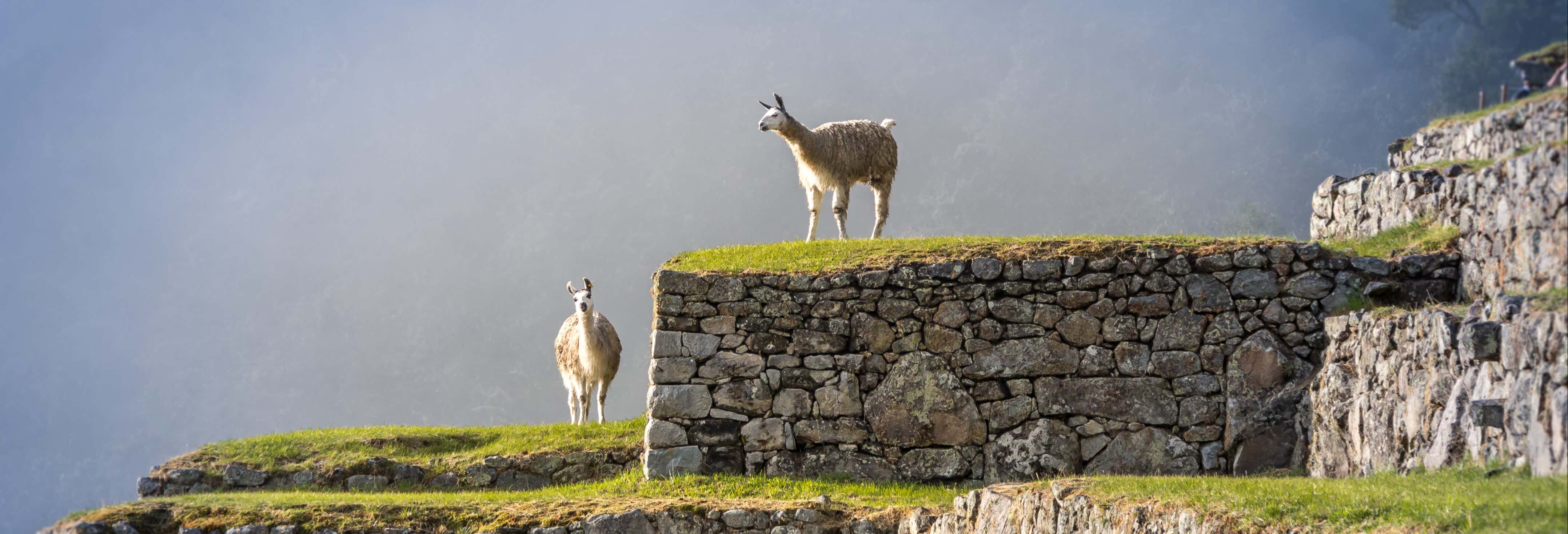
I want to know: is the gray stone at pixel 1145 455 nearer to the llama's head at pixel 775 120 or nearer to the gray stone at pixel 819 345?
the gray stone at pixel 819 345

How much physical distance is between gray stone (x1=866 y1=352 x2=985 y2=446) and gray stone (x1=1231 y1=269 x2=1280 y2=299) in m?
2.80

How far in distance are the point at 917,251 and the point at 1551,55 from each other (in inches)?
289

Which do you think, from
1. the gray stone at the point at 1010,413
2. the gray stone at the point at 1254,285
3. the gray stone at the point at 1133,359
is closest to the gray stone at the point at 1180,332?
the gray stone at the point at 1133,359

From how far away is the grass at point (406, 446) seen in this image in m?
13.5

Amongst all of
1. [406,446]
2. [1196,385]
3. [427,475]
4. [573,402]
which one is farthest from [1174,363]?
[406,446]

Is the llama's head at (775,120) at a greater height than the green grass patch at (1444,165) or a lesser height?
greater

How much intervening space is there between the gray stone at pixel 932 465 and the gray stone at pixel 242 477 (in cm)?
717

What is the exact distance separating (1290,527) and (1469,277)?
487 centimetres

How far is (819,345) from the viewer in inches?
477

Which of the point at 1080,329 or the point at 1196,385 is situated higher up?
the point at 1080,329

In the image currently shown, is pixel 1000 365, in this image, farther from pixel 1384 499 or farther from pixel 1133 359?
pixel 1384 499

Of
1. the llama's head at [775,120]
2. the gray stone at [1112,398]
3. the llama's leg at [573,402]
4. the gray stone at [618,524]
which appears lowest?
the gray stone at [618,524]

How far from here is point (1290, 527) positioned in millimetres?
6039

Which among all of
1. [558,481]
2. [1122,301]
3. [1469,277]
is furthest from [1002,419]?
[558,481]
